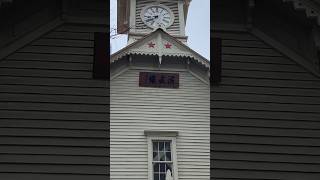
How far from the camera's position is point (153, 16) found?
47.7 ft

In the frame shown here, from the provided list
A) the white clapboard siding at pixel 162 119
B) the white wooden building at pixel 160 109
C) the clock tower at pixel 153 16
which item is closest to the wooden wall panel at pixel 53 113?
the white wooden building at pixel 160 109

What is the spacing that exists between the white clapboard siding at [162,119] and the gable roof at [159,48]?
0.41 m

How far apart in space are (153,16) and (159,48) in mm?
2275

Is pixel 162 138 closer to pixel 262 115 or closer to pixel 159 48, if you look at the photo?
pixel 159 48

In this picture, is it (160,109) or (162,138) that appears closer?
(162,138)

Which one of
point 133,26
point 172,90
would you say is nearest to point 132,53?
point 172,90

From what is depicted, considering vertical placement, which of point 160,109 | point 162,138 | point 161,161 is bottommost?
point 161,161

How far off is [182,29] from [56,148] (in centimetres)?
914

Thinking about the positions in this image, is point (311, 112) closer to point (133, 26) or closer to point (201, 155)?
point (201, 155)

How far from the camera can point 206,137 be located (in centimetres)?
1228

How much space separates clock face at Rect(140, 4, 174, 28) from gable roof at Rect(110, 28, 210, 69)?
1.35 m

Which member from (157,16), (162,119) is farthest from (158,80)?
(157,16)

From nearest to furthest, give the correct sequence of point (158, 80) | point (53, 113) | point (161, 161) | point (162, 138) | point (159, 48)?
1. point (53, 113)
2. point (162, 138)
3. point (161, 161)
4. point (159, 48)
5. point (158, 80)

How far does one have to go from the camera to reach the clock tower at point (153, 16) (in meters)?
14.3
